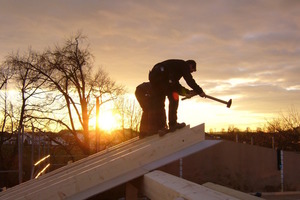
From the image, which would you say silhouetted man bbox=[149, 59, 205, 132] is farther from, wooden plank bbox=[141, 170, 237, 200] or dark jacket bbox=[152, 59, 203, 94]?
wooden plank bbox=[141, 170, 237, 200]

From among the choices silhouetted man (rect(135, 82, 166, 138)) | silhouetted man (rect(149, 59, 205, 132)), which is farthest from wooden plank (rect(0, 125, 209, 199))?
silhouetted man (rect(135, 82, 166, 138))

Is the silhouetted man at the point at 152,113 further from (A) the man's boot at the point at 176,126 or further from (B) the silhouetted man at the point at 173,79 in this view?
(A) the man's boot at the point at 176,126

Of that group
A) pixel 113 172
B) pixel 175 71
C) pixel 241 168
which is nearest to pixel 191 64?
pixel 175 71

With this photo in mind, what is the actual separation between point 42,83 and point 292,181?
48.2 ft

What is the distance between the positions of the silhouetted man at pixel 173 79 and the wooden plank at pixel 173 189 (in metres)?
1.64

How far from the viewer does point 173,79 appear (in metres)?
4.91

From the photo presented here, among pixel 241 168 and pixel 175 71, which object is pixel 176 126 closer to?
pixel 175 71

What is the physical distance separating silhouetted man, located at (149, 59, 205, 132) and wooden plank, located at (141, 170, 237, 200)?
5.37 feet

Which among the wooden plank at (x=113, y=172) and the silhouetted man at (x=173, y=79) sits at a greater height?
the silhouetted man at (x=173, y=79)

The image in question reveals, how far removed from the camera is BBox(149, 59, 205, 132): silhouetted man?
4672 mm

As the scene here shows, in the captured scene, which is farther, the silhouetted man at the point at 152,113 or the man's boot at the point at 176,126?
the silhouetted man at the point at 152,113

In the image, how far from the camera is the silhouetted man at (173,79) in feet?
15.3

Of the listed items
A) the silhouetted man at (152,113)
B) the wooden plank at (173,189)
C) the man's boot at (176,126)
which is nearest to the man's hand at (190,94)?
the man's boot at (176,126)

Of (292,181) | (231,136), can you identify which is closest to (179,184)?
(292,181)
